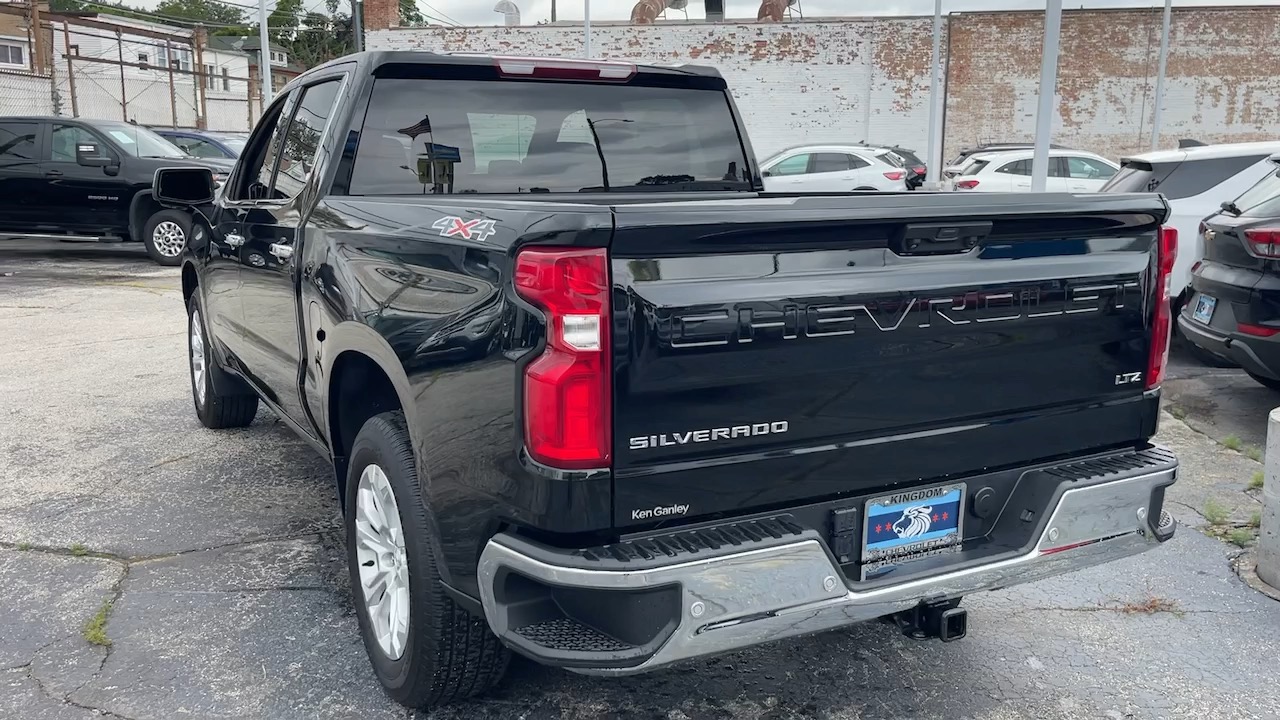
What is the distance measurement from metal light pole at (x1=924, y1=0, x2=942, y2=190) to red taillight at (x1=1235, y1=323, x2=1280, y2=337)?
1941 cm

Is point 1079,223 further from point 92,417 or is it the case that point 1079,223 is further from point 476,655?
point 92,417

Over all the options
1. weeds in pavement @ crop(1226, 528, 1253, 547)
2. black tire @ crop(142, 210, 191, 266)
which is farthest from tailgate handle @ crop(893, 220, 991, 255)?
black tire @ crop(142, 210, 191, 266)

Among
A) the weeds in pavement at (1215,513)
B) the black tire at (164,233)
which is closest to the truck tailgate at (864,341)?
the weeds in pavement at (1215,513)

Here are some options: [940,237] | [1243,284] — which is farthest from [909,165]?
[940,237]

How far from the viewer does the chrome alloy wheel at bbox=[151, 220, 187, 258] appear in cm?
1411

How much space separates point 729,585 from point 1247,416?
570 centimetres

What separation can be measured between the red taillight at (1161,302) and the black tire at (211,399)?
460 centimetres

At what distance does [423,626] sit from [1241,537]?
143 inches

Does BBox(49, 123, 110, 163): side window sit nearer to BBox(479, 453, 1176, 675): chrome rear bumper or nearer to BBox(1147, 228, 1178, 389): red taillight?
BBox(479, 453, 1176, 675): chrome rear bumper

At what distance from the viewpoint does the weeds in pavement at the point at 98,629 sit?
354 centimetres

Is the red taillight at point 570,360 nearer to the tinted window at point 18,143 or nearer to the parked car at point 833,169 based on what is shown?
the tinted window at point 18,143

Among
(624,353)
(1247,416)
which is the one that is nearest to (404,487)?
(624,353)

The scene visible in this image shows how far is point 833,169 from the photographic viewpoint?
64.3 ft

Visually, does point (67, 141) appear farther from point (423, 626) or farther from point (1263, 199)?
point (1263, 199)
